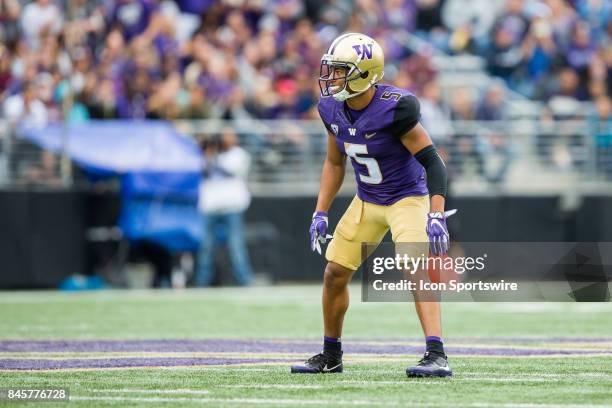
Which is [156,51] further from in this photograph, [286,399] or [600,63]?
[286,399]

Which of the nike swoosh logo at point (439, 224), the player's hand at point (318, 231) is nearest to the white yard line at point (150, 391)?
the player's hand at point (318, 231)

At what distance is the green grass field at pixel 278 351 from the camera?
19.9 feet

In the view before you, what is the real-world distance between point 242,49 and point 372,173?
10.5 m

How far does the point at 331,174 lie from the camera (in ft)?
24.0

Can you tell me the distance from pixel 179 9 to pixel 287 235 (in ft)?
12.5

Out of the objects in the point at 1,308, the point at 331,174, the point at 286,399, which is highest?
the point at 331,174

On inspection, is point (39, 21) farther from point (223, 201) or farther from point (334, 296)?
point (334, 296)

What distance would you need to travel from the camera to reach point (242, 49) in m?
17.2

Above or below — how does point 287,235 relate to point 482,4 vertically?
below

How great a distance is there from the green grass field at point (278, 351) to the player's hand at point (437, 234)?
26.9 inches

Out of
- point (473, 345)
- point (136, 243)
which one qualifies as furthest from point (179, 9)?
point (473, 345)

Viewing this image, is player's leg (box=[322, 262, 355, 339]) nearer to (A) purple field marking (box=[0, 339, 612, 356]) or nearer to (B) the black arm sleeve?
(B) the black arm sleeve

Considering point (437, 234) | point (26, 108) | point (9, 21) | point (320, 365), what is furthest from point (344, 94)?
point (9, 21)

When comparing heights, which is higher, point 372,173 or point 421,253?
point 372,173
